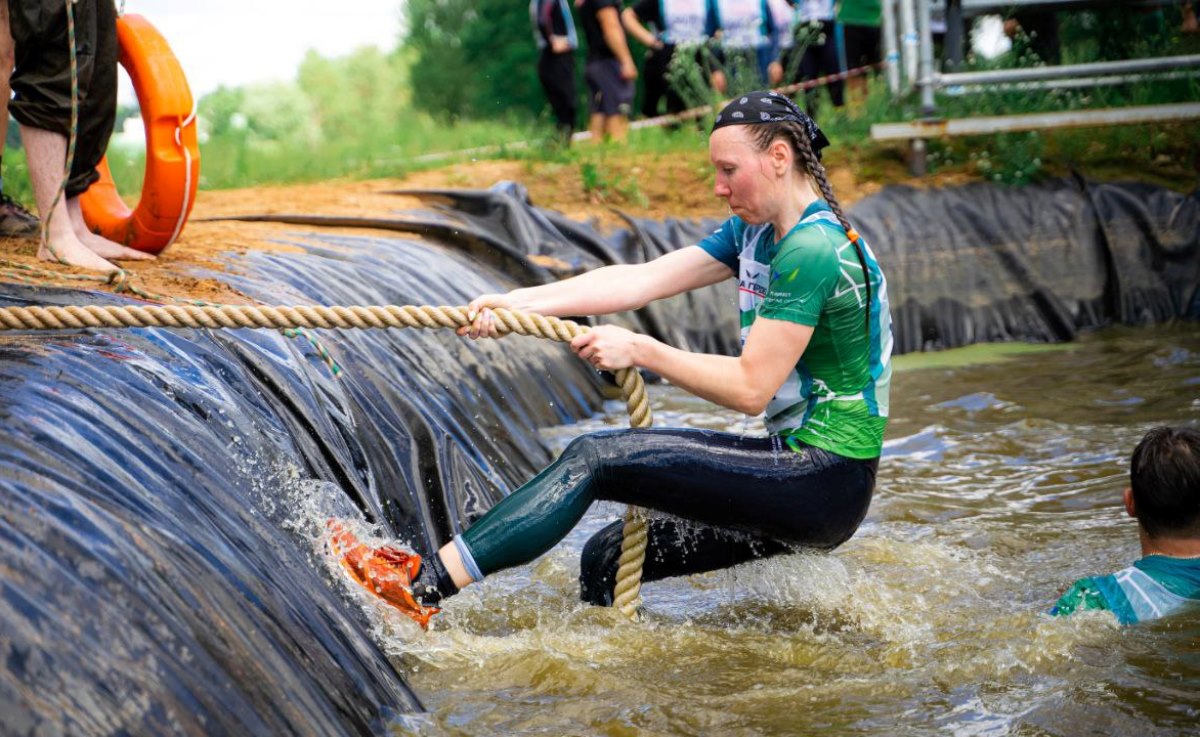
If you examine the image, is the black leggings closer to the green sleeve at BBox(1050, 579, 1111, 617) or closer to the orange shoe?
the orange shoe

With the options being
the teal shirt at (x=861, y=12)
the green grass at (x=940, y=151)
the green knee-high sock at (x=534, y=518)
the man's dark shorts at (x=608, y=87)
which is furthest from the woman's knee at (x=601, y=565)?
the teal shirt at (x=861, y=12)

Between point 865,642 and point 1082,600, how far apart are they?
23.5 inches

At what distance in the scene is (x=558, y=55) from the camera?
1073 centimetres

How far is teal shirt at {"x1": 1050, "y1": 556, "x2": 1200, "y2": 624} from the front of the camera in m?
3.45

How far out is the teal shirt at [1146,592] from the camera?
136 inches

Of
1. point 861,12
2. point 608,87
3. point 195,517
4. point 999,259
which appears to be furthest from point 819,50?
point 195,517

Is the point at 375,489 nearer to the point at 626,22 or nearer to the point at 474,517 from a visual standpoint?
the point at 474,517

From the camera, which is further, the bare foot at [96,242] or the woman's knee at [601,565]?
the bare foot at [96,242]

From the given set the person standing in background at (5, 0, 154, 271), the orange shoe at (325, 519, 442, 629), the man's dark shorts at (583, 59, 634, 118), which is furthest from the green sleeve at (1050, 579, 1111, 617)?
the man's dark shorts at (583, 59, 634, 118)

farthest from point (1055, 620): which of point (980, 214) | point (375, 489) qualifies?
point (980, 214)

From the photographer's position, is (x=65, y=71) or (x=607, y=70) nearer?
(x=65, y=71)

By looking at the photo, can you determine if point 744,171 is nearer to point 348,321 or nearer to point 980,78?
point 348,321

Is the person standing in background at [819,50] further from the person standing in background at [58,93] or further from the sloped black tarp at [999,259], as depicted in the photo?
the person standing in background at [58,93]

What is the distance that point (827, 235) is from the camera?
126 inches
